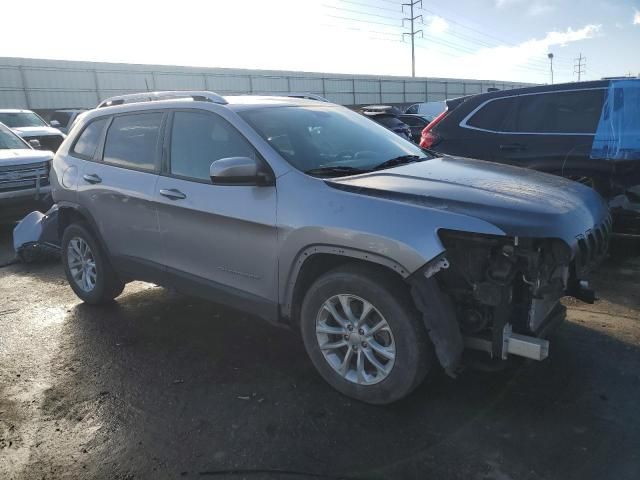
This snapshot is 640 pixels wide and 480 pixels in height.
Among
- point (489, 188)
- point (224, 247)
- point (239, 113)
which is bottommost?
point (224, 247)

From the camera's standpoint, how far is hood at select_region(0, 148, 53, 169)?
857cm

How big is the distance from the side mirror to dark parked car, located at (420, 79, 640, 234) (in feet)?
12.1

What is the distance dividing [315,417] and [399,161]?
1866mm

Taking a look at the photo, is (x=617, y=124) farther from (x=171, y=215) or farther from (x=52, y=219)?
(x=52, y=219)

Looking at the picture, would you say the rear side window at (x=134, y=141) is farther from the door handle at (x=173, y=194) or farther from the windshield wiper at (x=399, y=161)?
the windshield wiper at (x=399, y=161)

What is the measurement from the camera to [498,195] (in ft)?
9.67

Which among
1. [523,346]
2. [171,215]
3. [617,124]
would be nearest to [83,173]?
[171,215]

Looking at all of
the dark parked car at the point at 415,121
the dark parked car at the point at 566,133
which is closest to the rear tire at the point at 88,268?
the dark parked car at the point at 566,133

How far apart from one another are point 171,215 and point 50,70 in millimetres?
28270

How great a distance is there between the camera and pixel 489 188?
3088mm

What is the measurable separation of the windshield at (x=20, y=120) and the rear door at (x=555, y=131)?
13.7 m

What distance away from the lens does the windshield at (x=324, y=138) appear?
3.57m

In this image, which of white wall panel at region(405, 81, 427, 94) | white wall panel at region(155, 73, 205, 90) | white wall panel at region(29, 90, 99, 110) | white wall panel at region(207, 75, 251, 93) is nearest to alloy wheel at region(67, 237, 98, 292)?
white wall panel at region(29, 90, 99, 110)

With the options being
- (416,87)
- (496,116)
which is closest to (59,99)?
(496,116)
